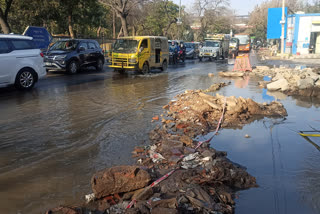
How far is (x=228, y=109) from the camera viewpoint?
7.88 metres

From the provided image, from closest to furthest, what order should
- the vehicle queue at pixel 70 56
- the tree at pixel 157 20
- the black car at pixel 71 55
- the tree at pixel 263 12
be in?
1. the vehicle queue at pixel 70 56
2. the black car at pixel 71 55
3. the tree at pixel 157 20
4. the tree at pixel 263 12

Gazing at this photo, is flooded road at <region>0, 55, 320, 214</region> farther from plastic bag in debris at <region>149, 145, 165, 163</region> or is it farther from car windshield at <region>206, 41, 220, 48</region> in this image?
car windshield at <region>206, 41, 220, 48</region>

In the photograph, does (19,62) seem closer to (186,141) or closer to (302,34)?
(186,141)

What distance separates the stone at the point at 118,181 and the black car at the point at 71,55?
42.4ft

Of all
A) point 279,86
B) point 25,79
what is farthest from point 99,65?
point 279,86

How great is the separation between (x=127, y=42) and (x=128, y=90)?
18.0ft

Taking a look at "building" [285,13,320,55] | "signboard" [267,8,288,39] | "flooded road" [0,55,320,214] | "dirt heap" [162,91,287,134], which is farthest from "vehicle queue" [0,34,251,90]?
"signboard" [267,8,288,39]

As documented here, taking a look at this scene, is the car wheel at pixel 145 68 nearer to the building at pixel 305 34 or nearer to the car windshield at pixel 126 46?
the car windshield at pixel 126 46

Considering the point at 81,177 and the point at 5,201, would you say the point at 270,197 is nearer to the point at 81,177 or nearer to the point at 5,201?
the point at 81,177

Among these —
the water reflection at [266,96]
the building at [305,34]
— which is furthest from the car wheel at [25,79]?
the building at [305,34]

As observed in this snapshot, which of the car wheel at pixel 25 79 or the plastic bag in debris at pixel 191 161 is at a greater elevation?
the car wheel at pixel 25 79

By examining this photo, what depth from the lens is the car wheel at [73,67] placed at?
15.9 meters

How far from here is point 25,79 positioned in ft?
35.5

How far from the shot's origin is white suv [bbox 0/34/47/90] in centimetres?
988
